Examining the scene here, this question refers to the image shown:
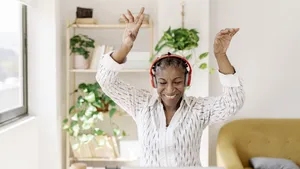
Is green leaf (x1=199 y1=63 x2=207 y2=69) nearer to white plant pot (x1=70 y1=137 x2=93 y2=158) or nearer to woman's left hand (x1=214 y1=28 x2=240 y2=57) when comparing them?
white plant pot (x1=70 y1=137 x2=93 y2=158)

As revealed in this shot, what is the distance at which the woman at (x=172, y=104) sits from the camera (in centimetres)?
150

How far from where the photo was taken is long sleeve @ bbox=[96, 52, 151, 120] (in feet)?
5.09

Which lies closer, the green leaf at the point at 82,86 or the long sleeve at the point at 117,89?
the long sleeve at the point at 117,89

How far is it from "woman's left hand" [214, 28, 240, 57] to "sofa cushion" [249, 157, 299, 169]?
190 cm

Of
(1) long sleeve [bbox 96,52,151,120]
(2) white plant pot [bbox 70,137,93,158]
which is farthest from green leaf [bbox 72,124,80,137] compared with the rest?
(1) long sleeve [bbox 96,52,151,120]

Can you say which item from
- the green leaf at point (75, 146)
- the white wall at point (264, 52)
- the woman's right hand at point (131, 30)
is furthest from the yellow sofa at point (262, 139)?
the woman's right hand at point (131, 30)

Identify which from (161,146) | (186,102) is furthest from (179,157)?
(186,102)

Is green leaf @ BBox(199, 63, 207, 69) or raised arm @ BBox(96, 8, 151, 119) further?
green leaf @ BBox(199, 63, 207, 69)

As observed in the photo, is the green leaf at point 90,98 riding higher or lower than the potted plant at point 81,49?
lower

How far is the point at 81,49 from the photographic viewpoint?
343 centimetres

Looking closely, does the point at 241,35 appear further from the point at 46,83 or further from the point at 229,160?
the point at 46,83

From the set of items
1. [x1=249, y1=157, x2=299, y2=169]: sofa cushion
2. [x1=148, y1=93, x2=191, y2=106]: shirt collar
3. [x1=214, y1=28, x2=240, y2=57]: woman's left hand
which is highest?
[x1=214, y1=28, x2=240, y2=57]: woman's left hand

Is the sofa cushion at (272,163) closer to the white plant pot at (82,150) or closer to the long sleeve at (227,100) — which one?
the white plant pot at (82,150)

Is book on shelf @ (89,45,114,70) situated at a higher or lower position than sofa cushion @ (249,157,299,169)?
higher
